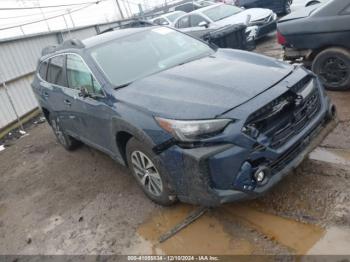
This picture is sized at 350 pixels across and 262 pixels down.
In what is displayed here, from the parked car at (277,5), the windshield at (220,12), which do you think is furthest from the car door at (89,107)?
the parked car at (277,5)

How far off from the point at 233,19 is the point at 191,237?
920 centimetres

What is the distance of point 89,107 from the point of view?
163 inches

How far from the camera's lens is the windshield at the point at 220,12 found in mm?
11516

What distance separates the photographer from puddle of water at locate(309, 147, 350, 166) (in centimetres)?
381

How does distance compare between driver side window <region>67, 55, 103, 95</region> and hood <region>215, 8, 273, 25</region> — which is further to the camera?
hood <region>215, 8, 273, 25</region>

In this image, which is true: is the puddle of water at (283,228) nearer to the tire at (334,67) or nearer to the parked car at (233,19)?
the tire at (334,67)

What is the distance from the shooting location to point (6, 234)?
4.26m

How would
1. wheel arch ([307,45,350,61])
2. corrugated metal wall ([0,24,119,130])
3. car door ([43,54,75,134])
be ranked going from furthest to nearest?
corrugated metal wall ([0,24,119,130]), wheel arch ([307,45,350,61]), car door ([43,54,75,134])

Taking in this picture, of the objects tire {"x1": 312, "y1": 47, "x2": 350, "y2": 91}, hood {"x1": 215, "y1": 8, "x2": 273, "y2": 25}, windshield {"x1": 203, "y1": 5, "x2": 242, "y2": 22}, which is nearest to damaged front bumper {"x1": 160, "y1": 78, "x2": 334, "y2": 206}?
tire {"x1": 312, "y1": 47, "x2": 350, "y2": 91}

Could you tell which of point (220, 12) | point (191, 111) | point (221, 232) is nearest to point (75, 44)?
point (191, 111)

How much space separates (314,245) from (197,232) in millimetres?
1034

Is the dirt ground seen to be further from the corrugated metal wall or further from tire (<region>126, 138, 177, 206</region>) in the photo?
the corrugated metal wall

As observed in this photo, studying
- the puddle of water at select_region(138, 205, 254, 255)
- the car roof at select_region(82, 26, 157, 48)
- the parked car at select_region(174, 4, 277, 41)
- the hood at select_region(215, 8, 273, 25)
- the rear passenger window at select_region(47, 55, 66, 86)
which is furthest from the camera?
the hood at select_region(215, 8, 273, 25)

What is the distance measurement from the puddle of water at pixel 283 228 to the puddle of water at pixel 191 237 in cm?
22
